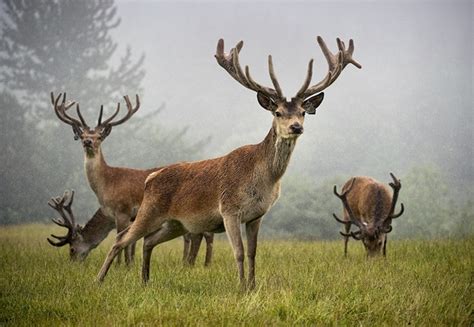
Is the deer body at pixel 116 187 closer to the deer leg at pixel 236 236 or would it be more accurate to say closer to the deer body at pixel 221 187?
the deer body at pixel 221 187

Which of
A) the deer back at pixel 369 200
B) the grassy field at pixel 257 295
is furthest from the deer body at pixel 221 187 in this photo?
the deer back at pixel 369 200

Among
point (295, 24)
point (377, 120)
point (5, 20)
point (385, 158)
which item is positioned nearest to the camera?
point (5, 20)

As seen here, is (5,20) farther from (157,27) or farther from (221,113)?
(157,27)

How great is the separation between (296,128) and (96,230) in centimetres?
519

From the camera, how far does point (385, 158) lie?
3180 centimetres

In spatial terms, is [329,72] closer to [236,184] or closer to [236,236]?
[236,184]

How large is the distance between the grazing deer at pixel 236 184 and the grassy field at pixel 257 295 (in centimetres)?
52

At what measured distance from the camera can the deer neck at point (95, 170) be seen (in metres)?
9.10

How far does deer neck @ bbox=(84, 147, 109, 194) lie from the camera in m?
9.10

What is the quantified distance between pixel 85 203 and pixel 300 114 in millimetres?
18718

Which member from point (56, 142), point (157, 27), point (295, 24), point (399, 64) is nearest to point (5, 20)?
point (56, 142)

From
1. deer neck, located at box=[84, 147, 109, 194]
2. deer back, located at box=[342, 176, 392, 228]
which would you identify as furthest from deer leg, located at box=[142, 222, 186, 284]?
deer back, located at box=[342, 176, 392, 228]

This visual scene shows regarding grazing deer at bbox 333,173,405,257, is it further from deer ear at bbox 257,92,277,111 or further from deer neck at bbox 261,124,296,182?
deer ear at bbox 257,92,277,111

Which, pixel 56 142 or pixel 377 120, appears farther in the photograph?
pixel 377 120
